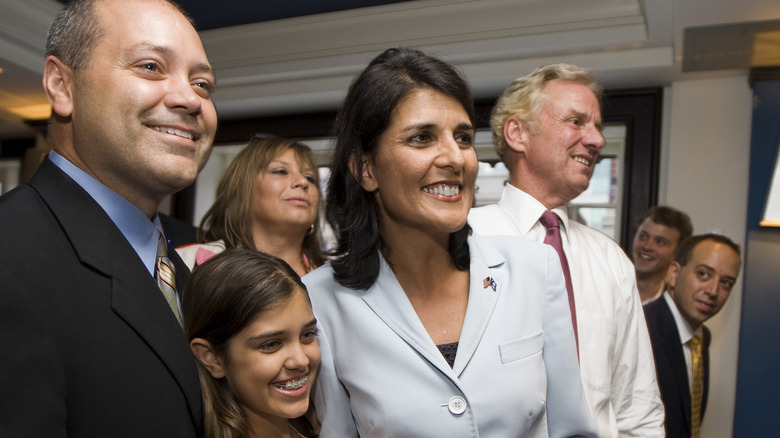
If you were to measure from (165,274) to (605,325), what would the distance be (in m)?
1.20

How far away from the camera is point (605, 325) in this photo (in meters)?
1.79

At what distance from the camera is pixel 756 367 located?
11.3 ft

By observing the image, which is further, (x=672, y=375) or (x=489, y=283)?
(x=672, y=375)

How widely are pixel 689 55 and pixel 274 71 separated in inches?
101

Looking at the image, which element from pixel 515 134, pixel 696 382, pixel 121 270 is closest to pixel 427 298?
pixel 121 270

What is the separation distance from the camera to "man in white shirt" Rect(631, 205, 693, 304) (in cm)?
348

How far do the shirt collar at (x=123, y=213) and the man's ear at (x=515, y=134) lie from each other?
4.27 ft

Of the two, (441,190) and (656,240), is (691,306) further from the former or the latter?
(441,190)

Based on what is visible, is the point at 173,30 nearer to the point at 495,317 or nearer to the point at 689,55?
the point at 495,317

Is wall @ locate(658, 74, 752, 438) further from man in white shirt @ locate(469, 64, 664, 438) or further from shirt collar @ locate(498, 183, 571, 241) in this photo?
shirt collar @ locate(498, 183, 571, 241)

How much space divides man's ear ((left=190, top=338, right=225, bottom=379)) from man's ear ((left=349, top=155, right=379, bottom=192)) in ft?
1.60

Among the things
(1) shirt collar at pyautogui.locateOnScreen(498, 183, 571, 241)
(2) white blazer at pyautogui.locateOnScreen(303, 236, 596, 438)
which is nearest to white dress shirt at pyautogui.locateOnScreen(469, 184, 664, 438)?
(1) shirt collar at pyautogui.locateOnScreen(498, 183, 571, 241)

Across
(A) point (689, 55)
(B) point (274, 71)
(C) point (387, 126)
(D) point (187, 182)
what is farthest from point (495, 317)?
(B) point (274, 71)

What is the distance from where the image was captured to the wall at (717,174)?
355cm
